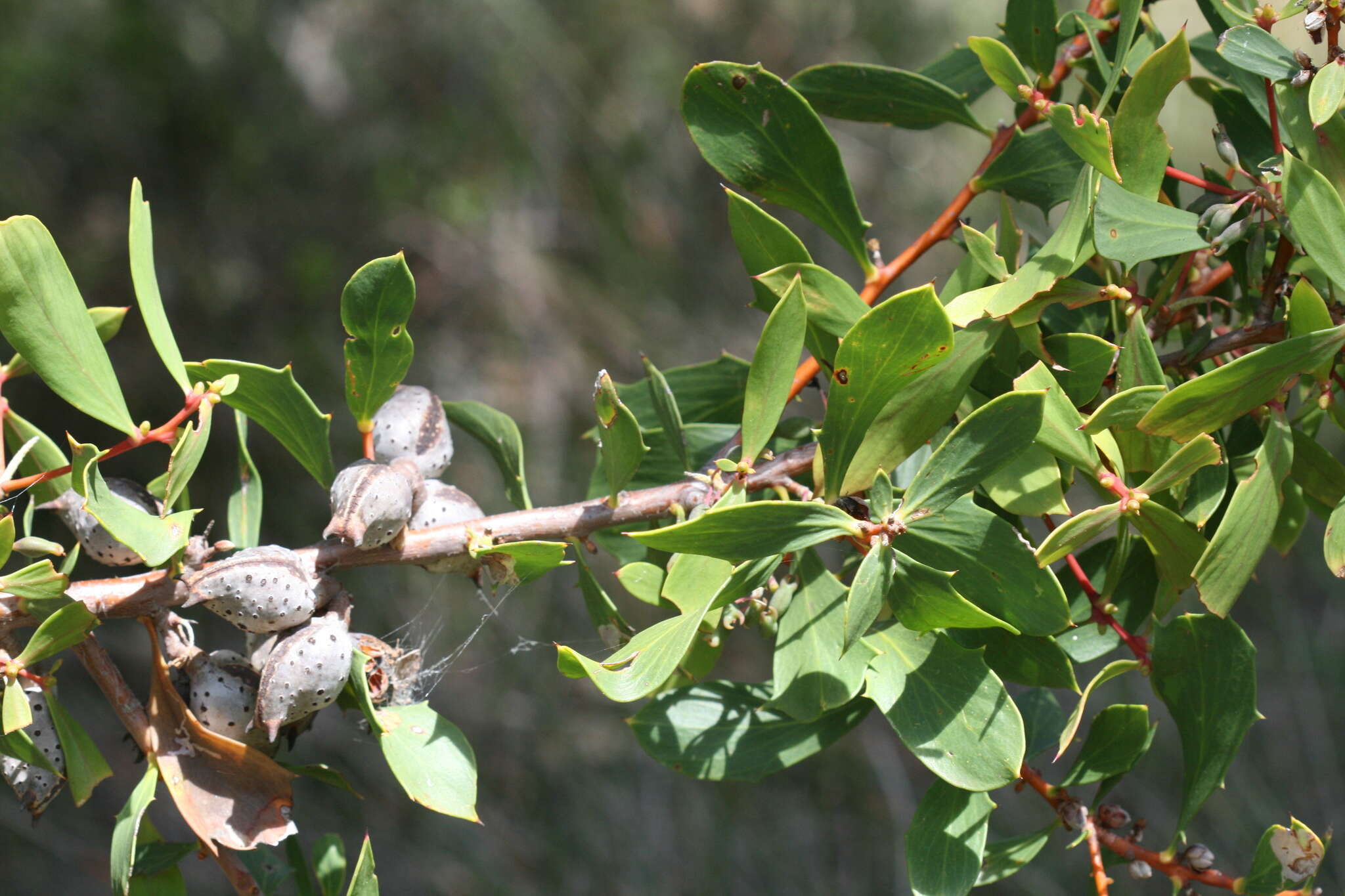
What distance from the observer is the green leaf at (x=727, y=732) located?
24.1 inches

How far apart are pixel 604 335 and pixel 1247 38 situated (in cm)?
212

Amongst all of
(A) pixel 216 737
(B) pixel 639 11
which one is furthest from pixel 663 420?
(B) pixel 639 11

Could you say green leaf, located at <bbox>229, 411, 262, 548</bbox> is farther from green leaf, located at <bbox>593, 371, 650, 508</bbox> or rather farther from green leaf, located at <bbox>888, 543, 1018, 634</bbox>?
green leaf, located at <bbox>888, 543, 1018, 634</bbox>

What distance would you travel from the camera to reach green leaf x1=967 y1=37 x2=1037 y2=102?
56 centimetres

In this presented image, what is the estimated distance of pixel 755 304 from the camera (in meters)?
0.60

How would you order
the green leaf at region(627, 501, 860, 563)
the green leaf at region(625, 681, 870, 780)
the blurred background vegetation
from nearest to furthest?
the green leaf at region(627, 501, 860, 563) → the green leaf at region(625, 681, 870, 780) → the blurred background vegetation

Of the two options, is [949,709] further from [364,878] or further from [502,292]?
[502,292]

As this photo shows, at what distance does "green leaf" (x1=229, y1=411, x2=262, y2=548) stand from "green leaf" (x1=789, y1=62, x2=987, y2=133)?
0.47 m

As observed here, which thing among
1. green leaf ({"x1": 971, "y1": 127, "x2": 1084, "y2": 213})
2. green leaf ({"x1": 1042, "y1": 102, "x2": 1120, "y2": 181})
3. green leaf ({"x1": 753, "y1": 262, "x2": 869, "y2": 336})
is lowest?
green leaf ({"x1": 753, "y1": 262, "x2": 869, "y2": 336})

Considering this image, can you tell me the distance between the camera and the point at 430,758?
0.53 m

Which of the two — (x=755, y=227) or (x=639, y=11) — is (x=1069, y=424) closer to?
(x=755, y=227)

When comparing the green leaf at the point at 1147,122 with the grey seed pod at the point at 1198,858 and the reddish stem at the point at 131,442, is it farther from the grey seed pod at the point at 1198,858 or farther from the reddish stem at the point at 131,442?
the reddish stem at the point at 131,442

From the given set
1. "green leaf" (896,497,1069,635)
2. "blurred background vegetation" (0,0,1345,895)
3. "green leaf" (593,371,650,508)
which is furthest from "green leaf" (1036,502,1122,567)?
"blurred background vegetation" (0,0,1345,895)

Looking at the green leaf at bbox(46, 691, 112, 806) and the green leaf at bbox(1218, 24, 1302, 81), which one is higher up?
the green leaf at bbox(1218, 24, 1302, 81)
